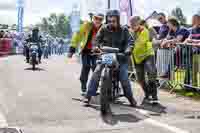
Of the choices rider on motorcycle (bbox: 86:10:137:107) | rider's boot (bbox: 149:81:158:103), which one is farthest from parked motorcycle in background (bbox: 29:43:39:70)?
rider on motorcycle (bbox: 86:10:137:107)

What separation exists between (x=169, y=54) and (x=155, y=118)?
363cm

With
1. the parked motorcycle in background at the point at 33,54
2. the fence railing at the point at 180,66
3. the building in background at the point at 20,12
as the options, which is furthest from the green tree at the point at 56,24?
the fence railing at the point at 180,66

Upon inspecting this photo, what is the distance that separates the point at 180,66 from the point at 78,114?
3.62 metres

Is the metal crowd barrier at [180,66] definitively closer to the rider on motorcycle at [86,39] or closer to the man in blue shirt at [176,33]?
the man in blue shirt at [176,33]

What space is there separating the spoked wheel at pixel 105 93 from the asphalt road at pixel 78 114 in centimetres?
18

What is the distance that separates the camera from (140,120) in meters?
7.91

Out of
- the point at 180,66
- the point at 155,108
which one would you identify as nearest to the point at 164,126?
the point at 155,108

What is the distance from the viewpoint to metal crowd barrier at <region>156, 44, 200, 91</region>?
10555mm

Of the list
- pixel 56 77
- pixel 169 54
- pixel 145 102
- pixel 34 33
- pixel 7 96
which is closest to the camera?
pixel 145 102

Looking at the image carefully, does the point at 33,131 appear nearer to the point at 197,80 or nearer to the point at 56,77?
the point at 197,80

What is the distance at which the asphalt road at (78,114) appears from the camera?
23.9 feet

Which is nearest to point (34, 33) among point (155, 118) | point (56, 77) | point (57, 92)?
point (56, 77)

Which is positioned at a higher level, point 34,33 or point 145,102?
point 34,33

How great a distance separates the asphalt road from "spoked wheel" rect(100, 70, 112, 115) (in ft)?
0.58
